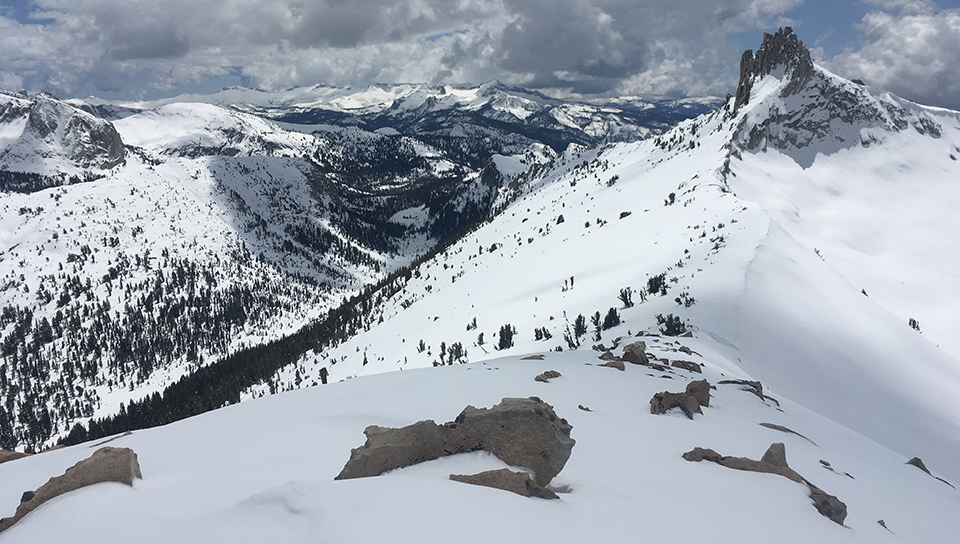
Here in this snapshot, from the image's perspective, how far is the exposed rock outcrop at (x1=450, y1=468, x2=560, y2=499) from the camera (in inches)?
197

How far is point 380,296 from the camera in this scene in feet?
427

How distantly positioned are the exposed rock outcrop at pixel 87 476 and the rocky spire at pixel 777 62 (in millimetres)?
99619

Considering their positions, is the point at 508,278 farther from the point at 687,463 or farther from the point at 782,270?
the point at 687,463

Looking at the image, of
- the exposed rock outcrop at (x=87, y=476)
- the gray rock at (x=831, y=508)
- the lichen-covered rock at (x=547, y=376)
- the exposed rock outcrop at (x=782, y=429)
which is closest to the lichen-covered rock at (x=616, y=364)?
the lichen-covered rock at (x=547, y=376)

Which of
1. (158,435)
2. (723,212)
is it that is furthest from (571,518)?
(723,212)

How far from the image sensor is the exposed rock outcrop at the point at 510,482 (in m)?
5.02

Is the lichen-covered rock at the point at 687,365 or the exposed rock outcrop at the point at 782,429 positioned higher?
the lichen-covered rock at the point at 687,365

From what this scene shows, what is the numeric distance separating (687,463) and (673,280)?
2563cm

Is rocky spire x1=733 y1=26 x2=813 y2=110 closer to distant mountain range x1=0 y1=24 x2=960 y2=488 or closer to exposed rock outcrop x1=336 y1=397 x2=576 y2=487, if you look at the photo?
distant mountain range x1=0 y1=24 x2=960 y2=488

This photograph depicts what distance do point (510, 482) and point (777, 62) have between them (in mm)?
111855

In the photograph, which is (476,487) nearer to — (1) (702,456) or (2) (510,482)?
(2) (510,482)

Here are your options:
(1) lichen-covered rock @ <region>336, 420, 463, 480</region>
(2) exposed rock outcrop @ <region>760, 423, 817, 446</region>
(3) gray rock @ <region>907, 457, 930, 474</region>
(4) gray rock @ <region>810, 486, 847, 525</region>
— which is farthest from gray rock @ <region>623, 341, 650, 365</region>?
(1) lichen-covered rock @ <region>336, 420, 463, 480</region>

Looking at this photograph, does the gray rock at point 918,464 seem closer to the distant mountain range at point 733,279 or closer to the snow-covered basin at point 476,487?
the snow-covered basin at point 476,487

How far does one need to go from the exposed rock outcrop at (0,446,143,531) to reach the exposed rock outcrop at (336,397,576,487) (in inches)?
112
